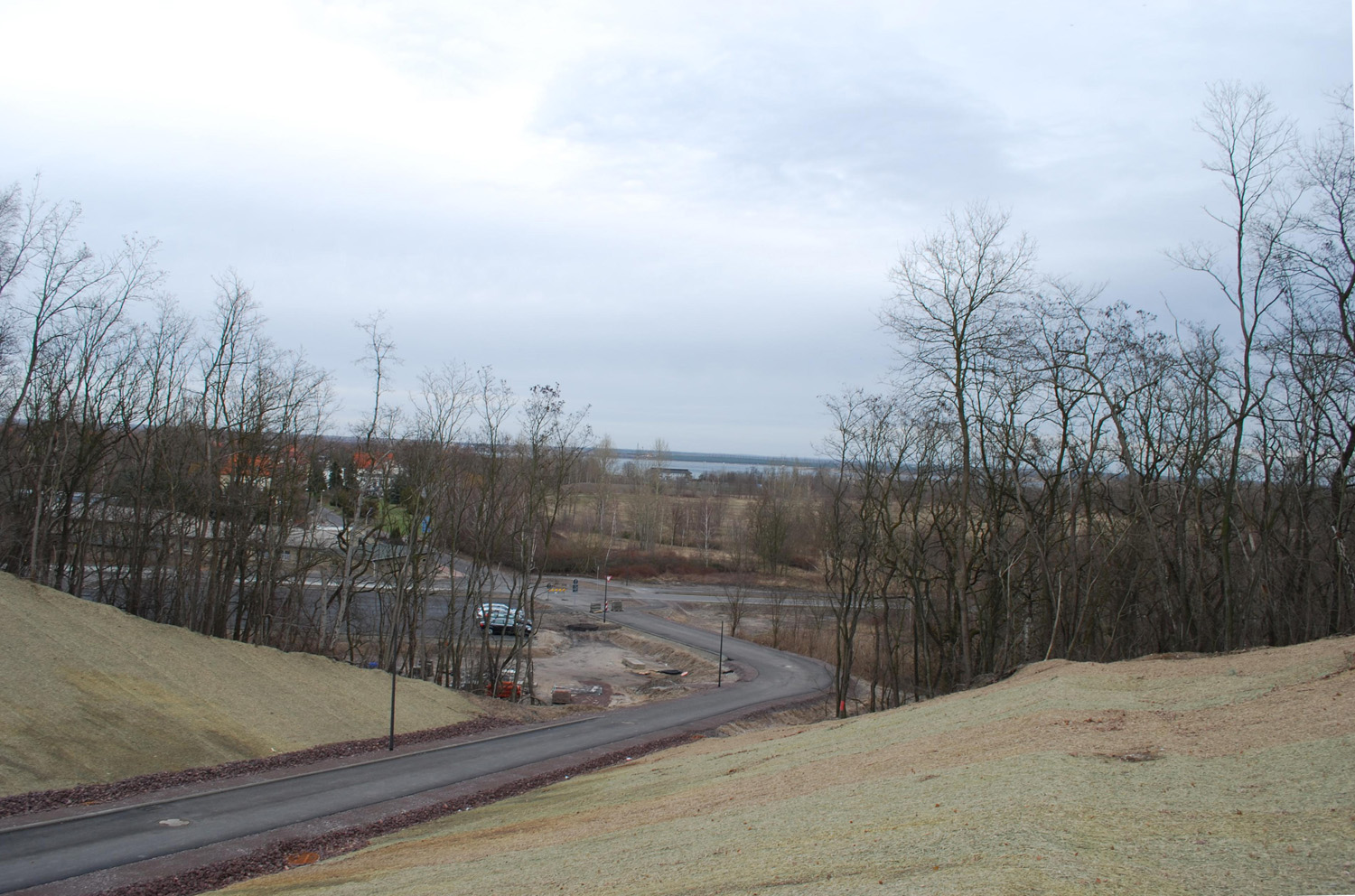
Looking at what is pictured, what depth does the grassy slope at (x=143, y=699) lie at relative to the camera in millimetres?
16500

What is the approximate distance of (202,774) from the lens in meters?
17.4

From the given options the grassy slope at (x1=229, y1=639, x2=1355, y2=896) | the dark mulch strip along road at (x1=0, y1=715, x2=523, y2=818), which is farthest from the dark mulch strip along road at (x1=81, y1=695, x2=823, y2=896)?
the dark mulch strip along road at (x1=0, y1=715, x2=523, y2=818)

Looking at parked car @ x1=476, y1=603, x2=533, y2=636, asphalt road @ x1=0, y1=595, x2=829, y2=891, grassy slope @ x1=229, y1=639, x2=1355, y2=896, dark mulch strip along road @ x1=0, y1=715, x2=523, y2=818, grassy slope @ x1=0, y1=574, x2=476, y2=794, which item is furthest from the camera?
parked car @ x1=476, y1=603, x2=533, y2=636

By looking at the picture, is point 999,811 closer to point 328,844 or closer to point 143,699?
point 328,844

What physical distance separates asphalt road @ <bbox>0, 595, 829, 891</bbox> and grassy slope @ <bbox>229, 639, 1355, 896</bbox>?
279cm

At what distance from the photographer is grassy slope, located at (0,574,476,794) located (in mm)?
16500

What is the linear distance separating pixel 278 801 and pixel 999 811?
1462 cm

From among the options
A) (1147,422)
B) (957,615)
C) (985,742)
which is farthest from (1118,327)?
(985,742)

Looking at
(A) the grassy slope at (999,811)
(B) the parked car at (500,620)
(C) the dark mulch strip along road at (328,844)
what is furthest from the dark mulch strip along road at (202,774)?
(B) the parked car at (500,620)

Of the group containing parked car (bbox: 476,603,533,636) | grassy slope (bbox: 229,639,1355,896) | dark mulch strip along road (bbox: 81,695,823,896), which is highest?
grassy slope (bbox: 229,639,1355,896)

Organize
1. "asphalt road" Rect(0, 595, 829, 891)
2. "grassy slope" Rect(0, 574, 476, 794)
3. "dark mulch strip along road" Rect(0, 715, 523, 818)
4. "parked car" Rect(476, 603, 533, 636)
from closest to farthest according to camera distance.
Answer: "asphalt road" Rect(0, 595, 829, 891), "dark mulch strip along road" Rect(0, 715, 523, 818), "grassy slope" Rect(0, 574, 476, 794), "parked car" Rect(476, 603, 533, 636)

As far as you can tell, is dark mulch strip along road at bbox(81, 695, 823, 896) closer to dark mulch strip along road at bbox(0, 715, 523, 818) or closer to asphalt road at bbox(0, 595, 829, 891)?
asphalt road at bbox(0, 595, 829, 891)

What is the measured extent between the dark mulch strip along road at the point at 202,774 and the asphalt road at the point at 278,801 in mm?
770

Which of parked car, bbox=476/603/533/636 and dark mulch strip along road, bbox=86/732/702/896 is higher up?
dark mulch strip along road, bbox=86/732/702/896
